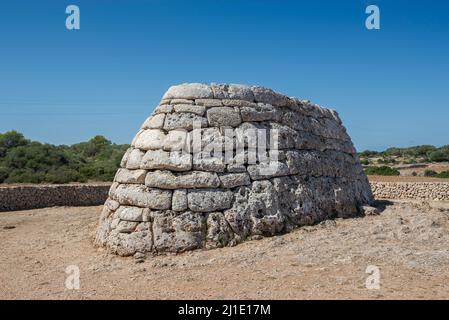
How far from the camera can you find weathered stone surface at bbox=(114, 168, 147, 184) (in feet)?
22.8

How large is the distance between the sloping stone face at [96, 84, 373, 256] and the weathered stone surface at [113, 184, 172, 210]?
2 centimetres

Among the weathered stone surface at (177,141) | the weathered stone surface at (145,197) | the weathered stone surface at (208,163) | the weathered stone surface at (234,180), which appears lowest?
the weathered stone surface at (145,197)

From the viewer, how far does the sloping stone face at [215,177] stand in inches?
262

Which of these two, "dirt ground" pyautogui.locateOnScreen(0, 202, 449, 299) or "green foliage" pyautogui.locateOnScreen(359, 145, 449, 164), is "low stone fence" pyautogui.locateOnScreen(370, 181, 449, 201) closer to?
"dirt ground" pyautogui.locateOnScreen(0, 202, 449, 299)

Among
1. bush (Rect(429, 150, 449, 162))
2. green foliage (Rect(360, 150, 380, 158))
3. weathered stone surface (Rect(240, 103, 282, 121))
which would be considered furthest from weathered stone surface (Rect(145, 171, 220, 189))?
green foliage (Rect(360, 150, 380, 158))

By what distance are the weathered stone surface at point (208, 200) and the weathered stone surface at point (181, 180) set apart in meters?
0.12

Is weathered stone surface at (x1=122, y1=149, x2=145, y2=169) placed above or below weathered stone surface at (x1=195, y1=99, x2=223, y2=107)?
below

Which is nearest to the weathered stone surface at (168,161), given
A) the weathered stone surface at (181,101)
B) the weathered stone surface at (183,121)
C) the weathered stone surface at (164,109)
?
the weathered stone surface at (183,121)

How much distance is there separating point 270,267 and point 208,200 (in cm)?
153

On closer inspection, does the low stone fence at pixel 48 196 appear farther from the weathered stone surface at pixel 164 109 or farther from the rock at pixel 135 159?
the weathered stone surface at pixel 164 109

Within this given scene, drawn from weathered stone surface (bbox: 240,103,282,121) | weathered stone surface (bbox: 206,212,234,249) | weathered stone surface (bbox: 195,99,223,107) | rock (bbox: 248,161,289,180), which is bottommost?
weathered stone surface (bbox: 206,212,234,249)

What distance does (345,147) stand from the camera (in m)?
10.1

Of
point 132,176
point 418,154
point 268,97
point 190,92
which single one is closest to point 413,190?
point 268,97
